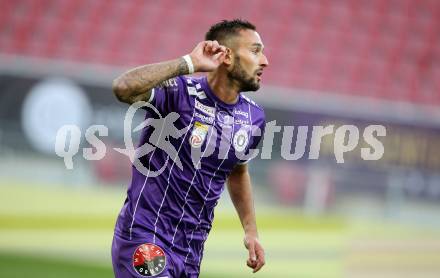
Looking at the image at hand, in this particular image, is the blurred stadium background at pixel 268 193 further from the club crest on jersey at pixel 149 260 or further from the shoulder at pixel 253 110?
the club crest on jersey at pixel 149 260

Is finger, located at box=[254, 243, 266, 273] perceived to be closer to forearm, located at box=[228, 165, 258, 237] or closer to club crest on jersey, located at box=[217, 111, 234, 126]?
forearm, located at box=[228, 165, 258, 237]

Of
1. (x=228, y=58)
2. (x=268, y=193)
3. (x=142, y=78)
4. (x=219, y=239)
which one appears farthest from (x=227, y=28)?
(x=268, y=193)

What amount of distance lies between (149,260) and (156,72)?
45.1 inches

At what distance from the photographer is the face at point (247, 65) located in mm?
5543

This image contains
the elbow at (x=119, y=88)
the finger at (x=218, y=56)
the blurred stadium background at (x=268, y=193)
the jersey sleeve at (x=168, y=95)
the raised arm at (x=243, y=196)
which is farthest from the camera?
the blurred stadium background at (x=268, y=193)

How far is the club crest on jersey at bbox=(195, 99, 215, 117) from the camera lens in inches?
216

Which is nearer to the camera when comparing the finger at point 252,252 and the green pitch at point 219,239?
the finger at point 252,252

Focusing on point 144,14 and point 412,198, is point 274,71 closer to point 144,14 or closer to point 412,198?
point 144,14

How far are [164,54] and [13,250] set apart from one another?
27.5 ft

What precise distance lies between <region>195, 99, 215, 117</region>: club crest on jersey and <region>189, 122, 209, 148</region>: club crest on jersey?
9 cm

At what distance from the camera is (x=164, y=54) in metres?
19.3

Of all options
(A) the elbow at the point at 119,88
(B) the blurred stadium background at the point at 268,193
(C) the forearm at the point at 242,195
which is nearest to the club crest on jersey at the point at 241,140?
(C) the forearm at the point at 242,195

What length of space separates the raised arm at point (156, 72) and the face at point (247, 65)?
484 millimetres

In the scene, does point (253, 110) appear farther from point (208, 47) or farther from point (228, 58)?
point (208, 47)
